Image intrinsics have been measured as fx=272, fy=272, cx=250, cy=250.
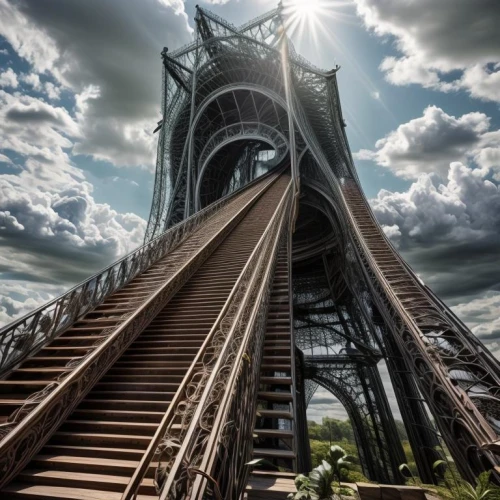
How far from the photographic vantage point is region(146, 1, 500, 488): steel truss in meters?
5.30

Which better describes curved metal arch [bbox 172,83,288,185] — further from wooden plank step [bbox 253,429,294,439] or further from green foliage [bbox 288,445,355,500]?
green foliage [bbox 288,445,355,500]

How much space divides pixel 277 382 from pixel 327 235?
2060 centimetres

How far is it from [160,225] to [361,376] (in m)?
22.3

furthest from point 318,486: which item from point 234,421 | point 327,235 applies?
point 327,235

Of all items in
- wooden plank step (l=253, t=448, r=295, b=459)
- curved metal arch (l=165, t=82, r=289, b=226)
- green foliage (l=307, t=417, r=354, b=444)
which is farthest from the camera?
green foliage (l=307, t=417, r=354, b=444)

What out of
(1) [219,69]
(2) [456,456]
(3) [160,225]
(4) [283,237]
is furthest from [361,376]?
(1) [219,69]

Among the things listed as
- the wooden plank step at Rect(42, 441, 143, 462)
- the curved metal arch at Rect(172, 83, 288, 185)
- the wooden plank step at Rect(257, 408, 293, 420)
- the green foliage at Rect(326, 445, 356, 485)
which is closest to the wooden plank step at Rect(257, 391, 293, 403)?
the wooden plank step at Rect(257, 408, 293, 420)

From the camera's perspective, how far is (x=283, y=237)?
1045cm

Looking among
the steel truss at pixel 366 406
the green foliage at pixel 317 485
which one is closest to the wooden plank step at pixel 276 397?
the green foliage at pixel 317 485

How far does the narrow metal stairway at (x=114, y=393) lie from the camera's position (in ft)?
8.71

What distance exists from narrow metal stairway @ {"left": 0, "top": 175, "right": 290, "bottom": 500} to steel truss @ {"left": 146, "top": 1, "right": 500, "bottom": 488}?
10.4ft

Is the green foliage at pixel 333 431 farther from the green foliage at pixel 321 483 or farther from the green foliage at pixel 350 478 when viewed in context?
the green foliage at pixel 321 483

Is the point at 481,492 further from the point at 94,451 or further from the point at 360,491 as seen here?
the point at 94,451

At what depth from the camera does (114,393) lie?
154 inches
